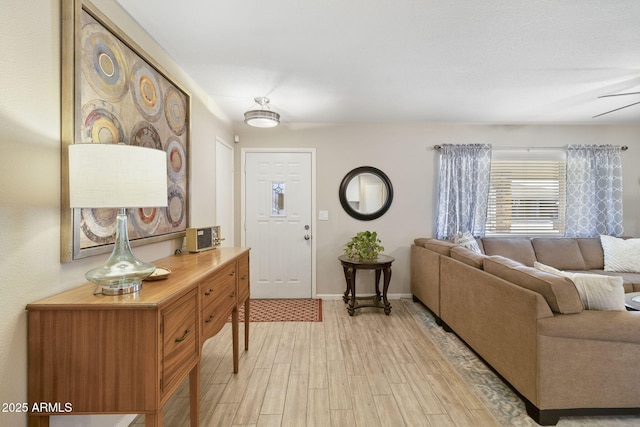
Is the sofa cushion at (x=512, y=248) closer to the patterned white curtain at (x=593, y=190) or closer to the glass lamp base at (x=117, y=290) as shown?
the patterned white curtain at (x=593, y=190)

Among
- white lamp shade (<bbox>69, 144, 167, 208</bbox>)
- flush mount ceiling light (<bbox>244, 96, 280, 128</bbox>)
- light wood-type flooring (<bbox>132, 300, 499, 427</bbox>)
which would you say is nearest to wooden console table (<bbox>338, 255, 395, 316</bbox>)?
light wood-type flooring (<bbox>132, 300, 499, 427</bbox>)

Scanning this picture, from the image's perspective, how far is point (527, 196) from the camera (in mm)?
3996

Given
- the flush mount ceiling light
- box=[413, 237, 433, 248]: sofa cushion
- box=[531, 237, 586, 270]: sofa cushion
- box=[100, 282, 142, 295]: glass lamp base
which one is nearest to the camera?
box=[100, 282, 142, 295]: glass lamp base

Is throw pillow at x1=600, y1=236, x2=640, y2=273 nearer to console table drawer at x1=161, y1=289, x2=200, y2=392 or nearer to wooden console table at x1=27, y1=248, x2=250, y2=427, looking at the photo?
console table drawer at x1=161, y1=289, x2=200, y2=392

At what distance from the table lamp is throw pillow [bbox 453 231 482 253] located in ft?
10.7

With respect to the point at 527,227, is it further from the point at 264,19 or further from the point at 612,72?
the point at 264,19

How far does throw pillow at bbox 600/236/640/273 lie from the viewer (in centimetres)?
339

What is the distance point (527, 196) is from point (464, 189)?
950 millimetres

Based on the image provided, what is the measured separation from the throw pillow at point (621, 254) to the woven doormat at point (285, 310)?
351 cm

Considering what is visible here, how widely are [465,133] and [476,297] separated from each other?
2.53m

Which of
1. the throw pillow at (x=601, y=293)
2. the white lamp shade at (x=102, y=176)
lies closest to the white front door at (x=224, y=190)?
the white lamp shade at (x=102, y=176)

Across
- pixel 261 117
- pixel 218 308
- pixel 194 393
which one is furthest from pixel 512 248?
pixel 194 393

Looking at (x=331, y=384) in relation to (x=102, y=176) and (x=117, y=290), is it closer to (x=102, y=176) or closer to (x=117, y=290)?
(x=117, y=290)

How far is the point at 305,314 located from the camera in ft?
11.2
